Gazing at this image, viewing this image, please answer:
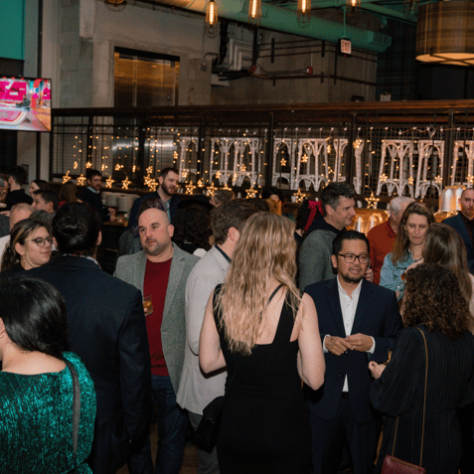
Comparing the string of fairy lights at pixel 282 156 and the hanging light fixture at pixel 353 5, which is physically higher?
the hanging light fixture at pixel 353 5

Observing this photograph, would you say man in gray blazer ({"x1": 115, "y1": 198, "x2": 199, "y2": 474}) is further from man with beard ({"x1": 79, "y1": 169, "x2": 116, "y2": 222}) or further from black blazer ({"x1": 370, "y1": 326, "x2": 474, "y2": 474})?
man with beard ({"x1": 79, "y1": 169, "x2": 116, "y2": 222})

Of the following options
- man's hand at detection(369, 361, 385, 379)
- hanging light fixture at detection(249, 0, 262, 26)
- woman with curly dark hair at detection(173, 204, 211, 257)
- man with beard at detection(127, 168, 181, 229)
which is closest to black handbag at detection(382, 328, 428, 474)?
man's hand at detection(369, 361, 385, 379)

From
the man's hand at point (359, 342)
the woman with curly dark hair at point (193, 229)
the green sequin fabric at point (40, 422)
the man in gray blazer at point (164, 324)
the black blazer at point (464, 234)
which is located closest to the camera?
the green sequin fabric at point (40, 422)

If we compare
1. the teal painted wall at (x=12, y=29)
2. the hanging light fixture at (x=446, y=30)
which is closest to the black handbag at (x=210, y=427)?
the hanging light fixture at (x=446, y=30)

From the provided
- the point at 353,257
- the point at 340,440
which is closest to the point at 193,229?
the point at 353,257

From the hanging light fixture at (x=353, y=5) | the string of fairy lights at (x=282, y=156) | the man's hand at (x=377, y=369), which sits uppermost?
the hanging light fixture at (x=353, y=5)

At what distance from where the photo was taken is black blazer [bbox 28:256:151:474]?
96.3 inches

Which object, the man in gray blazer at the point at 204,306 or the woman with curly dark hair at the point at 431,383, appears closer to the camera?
the woman with curly dark hair at the point at 431,383

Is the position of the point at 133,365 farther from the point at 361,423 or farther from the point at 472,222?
the point at 472,222

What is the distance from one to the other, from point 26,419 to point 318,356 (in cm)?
106

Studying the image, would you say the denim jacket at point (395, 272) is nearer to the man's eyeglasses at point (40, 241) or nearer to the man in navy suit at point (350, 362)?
the man in navy suit at point (350, 362)

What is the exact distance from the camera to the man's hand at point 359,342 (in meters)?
2.93

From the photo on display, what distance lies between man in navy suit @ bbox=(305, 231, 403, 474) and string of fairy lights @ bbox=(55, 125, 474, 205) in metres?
4.48

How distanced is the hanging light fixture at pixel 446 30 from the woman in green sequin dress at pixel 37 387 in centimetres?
772
